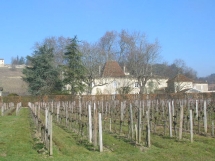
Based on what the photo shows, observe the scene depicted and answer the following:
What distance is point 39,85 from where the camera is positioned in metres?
52.5

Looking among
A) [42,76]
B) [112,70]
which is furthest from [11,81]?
[112,70]

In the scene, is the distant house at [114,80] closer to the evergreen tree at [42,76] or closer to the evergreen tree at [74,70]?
the evergreen tree at [74,70]

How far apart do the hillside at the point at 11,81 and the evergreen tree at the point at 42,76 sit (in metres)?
27.7

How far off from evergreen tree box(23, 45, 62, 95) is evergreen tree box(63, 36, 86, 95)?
259cm

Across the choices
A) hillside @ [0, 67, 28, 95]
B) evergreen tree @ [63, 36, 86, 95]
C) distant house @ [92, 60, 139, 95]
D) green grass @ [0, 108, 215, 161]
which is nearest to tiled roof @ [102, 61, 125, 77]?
distant house @ [92, 60, 139, 95]

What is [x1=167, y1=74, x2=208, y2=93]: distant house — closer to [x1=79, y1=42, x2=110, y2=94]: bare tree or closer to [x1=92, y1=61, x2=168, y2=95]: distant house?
[x1=92, y1=61, x2=168, y2=95]: distant house

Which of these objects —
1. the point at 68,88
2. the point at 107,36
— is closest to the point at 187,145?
the point at 68,88

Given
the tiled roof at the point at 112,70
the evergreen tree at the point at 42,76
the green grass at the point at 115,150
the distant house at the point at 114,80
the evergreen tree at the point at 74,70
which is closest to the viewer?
the green grass at the point at 115,150

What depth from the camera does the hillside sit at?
8694 cm

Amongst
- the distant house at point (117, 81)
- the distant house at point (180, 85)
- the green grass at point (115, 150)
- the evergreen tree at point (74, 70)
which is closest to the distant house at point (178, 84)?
the distant house at point (180, 85)

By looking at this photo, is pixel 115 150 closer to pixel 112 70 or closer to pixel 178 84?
pixel 112 70

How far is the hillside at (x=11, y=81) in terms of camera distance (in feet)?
285

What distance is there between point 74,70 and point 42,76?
5.88m

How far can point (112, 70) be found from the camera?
58.8 metres
